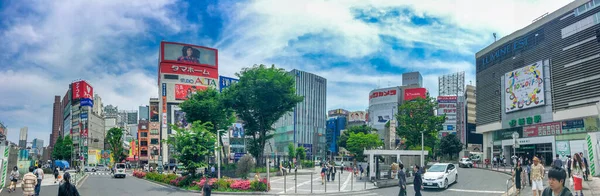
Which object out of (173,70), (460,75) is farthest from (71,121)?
(460,75)

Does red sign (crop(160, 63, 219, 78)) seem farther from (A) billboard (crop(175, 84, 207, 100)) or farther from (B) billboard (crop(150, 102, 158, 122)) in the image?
(B) billboard (crop(150, 102, 158, 122))

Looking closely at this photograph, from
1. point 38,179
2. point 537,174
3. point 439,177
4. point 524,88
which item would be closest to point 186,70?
point 524,88

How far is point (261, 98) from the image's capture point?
47000 millimetres

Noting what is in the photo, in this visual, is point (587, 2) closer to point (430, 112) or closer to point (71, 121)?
point (430, 112)

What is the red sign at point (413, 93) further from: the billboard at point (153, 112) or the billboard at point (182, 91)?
the billboard at point (153, 112)

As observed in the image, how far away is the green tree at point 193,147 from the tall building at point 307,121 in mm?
89954

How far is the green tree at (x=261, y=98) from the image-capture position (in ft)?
153

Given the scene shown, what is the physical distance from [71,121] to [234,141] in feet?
152

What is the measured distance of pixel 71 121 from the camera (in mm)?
112500

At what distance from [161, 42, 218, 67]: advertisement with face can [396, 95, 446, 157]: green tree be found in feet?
206

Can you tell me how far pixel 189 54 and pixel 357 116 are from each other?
227 feet

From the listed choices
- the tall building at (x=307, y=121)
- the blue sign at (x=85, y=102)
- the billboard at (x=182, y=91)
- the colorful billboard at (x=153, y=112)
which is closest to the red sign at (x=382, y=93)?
the tall building at (x=307, y=121)

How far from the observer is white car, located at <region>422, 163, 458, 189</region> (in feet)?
79.6

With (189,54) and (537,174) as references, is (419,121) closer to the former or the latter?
(537,174)
